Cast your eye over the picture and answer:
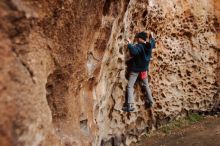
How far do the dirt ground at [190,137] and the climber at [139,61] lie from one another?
1212 millimetres

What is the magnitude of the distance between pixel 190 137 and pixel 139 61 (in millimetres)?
2478

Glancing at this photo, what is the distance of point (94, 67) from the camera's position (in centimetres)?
763

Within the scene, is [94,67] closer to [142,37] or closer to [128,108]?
[142,37]

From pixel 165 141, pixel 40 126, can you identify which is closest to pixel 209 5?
pixel 165 141

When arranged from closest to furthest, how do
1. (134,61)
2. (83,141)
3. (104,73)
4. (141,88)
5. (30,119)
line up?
(30,119)
(83,141)
(104,73)
(134,61)
(141,88)

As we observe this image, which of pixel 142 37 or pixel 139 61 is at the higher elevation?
pixel 142 37

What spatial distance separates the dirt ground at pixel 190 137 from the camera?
10.8 meters

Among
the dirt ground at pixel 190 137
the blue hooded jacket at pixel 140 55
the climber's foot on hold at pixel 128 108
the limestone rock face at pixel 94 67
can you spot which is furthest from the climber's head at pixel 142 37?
the dirt ground at pixel 190 137

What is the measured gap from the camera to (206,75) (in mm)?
12250

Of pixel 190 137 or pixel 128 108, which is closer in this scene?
pixel 128 108

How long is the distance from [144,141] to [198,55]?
273 centimetres

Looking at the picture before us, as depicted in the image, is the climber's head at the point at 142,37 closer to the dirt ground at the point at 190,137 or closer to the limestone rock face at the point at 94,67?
the limestone rock face at the point at 94,67

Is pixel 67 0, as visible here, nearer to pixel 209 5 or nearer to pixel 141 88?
pixel 141 88

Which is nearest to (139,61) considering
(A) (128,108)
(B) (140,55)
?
(B) (140,55)
